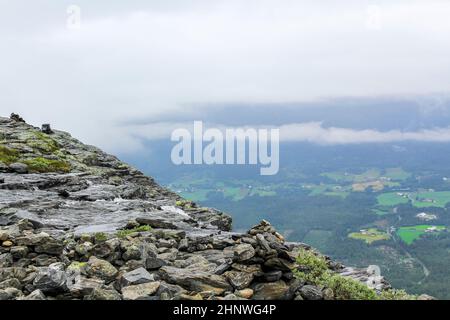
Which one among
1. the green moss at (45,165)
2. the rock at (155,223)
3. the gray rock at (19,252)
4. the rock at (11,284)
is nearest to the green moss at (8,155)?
the green moss at (45,165)

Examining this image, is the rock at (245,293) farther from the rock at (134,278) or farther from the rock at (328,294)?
the rock at (134,278)

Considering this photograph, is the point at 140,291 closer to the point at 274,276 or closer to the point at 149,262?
the point at 149,262

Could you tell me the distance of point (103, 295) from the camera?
18.1 metres

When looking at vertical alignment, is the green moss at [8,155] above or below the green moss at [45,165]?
above

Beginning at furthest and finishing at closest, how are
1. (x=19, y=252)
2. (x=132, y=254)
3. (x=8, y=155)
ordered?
(x=8, y=155) → (x=19, y=252) → (x=132, y=254)

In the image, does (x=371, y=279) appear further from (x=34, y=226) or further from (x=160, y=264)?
(x=34, y=226)

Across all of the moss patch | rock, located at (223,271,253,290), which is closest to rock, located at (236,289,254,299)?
rock, located at (223,271,253,290)

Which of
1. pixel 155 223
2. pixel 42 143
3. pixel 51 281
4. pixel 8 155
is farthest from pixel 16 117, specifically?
pixel 51 281

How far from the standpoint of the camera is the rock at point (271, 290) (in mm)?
19578

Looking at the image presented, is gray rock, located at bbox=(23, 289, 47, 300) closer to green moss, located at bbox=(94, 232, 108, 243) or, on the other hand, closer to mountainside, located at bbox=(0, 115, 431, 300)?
mountainside, located at bbox=(0, 115, 431, 300)

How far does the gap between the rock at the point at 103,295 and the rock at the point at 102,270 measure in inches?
75.1

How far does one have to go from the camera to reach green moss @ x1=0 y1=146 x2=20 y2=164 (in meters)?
A: 56.4

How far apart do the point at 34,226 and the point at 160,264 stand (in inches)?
433

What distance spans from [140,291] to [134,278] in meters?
0.91
